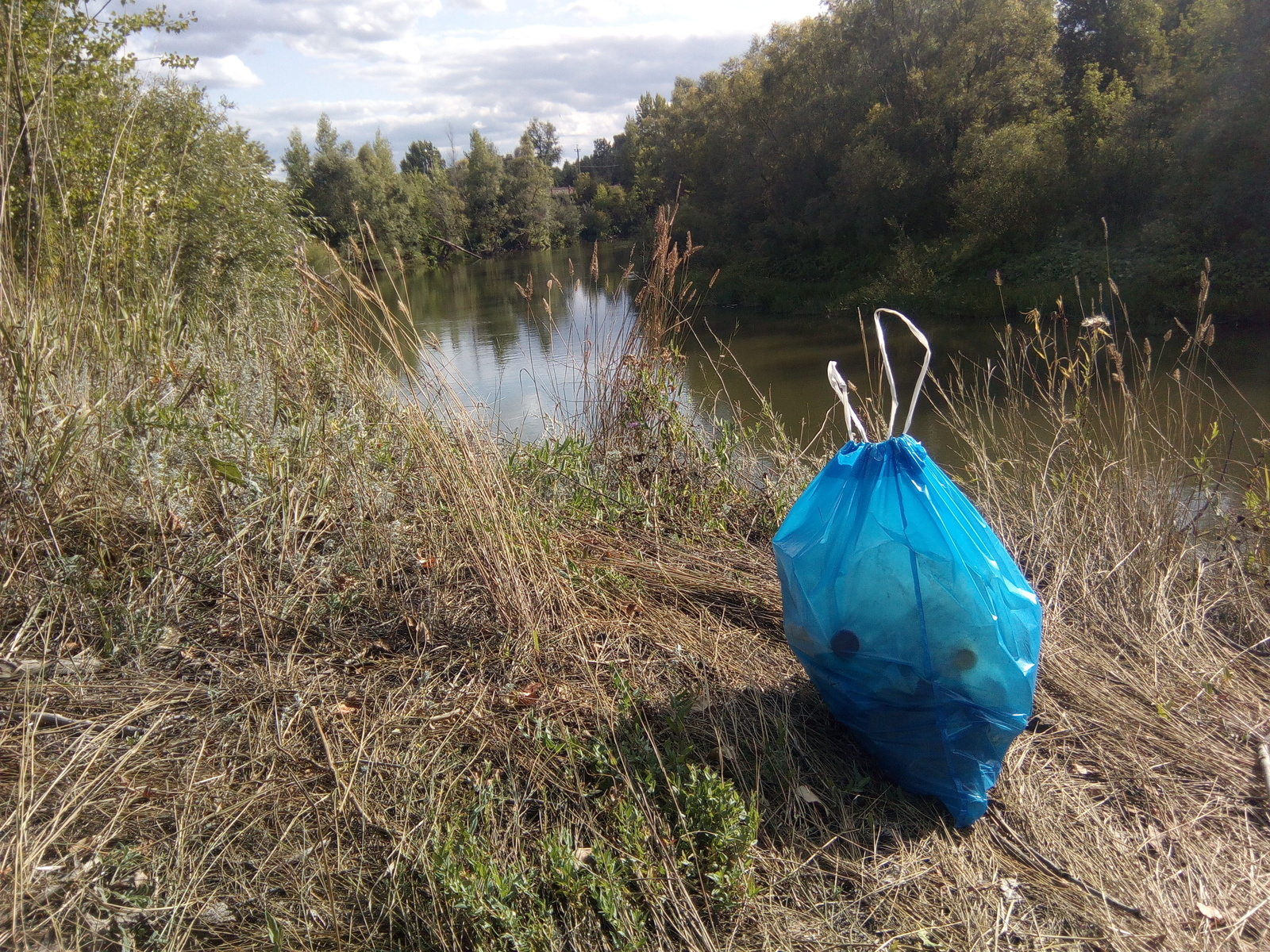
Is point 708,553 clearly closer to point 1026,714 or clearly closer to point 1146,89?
point 1026,714

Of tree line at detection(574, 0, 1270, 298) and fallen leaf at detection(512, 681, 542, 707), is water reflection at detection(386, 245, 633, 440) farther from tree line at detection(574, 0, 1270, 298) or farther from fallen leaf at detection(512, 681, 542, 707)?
tree line at detection(574, 0, 1270, 298)

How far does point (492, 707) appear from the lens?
177 cm

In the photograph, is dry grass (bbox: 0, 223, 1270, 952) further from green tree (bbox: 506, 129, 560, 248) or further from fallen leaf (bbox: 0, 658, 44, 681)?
green tree (bbox: 506, 129, 560, 248)

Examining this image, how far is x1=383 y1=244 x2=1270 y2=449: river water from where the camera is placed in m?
4.55

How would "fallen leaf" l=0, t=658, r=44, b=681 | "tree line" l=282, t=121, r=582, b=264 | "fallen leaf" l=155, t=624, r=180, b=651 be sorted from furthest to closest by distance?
"tree line" l=282, t=121, r=582, b=264
"fallen leaf" l=155, t=624, r=180, b=651
"fallen leaf" l=0, t=658, r=44, b=681

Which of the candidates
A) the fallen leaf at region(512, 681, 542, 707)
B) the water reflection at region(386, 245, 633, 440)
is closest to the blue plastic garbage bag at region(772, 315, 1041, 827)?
the fallen leaf at region(512, 681, 542, 707)

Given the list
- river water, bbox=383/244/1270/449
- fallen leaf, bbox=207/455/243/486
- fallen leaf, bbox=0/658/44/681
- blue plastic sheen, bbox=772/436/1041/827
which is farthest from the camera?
river water, bbox=383/244/1270/449

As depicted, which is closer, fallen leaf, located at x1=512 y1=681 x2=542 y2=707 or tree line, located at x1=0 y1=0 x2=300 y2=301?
Result: fallen leaf, located at x1=512 y1=681 x2=542 y2=707

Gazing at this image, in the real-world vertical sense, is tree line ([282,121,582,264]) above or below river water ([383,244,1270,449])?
above

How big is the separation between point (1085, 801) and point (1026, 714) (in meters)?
0.28

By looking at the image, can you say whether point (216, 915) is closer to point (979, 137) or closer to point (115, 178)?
point (115, 178)

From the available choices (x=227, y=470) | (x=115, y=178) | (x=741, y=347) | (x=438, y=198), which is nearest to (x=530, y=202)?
Answer: (x=438, y=198)

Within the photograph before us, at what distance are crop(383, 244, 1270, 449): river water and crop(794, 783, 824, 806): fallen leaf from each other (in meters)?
1.46

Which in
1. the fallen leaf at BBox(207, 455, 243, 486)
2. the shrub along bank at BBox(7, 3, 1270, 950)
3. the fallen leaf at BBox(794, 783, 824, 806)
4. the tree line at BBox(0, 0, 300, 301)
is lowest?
the fallen leaf at BBox(794, 783, 824, 806)
